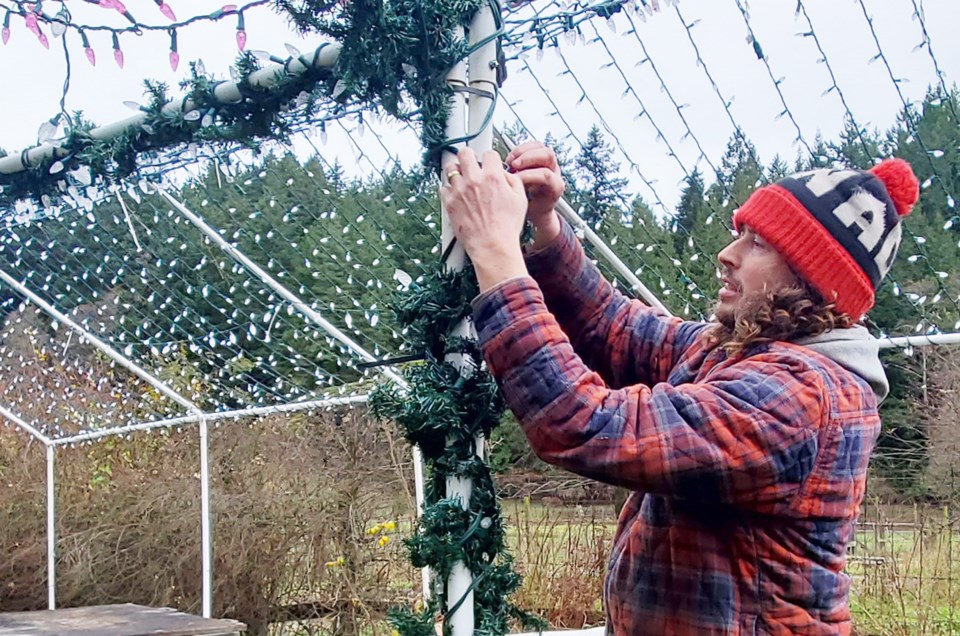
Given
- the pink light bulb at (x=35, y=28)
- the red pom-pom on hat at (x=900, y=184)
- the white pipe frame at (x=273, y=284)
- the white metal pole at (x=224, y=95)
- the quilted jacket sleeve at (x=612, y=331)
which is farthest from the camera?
the white pipe frame at (x=273, y=284)

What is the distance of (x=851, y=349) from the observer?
1227 millimetres

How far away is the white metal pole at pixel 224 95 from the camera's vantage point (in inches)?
65.2

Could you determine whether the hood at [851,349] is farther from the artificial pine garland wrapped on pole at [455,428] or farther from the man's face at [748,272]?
the artificial pine garland wrapped on pole at [455,428]

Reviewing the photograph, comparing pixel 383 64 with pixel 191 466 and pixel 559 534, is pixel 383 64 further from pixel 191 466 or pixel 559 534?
pixel 191 466

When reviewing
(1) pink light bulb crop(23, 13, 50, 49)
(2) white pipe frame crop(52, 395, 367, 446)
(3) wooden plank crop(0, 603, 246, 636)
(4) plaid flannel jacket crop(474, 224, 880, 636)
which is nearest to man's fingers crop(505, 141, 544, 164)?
(4) plaid flannel jacket crop(474, 224, 880, 636)

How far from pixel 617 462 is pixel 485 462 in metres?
0.36

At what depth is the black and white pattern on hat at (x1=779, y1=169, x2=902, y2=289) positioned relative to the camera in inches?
47.9

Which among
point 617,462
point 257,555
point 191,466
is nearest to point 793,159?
point 617,462

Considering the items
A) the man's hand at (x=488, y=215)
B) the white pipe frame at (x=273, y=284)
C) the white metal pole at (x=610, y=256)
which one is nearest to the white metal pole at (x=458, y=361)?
the man's hand at (x=488, y=215)

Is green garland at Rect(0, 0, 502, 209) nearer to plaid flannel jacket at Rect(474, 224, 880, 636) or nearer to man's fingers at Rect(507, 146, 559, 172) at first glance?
man's fingers at Rect(507, 146, 559, 172)

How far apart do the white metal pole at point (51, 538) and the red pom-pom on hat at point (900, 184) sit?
581 centimetres

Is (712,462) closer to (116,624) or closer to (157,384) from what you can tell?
(116,624)

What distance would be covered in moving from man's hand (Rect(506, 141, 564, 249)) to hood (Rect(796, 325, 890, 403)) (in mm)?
388

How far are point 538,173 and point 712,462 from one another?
0.47 metres
